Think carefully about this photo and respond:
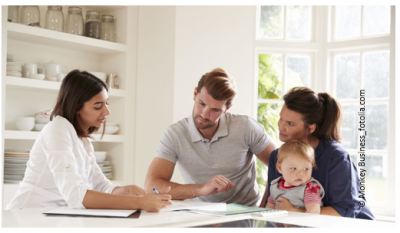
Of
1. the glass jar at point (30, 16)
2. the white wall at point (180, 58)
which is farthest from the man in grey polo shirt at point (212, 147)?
the glass jar at point (30, 16)

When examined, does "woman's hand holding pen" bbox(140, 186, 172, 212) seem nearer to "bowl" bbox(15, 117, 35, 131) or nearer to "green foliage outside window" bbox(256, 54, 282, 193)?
"bowl" bbox(15, 117, 35, 131)

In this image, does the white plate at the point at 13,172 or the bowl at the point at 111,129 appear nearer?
the white plate at the point at 13,172

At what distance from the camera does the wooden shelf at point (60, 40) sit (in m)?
3.48

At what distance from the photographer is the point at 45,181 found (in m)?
1.99

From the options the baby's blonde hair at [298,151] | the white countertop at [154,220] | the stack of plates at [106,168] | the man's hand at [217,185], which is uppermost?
the baby's blonde hair at [298,151]

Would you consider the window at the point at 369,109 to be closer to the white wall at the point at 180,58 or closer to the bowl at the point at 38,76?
the white wall at the point at 180,58

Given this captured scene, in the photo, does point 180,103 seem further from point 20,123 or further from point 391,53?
point 391,53

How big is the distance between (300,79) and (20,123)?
2550 mm

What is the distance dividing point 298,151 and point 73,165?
1001 millimetres

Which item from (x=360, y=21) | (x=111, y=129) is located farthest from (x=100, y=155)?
(x=360, y=21)

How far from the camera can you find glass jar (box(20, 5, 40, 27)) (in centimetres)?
358

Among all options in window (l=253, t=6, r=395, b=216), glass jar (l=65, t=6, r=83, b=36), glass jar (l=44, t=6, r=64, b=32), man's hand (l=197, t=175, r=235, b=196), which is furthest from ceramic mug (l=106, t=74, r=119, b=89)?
man's hand (l=197, t=175, r=235, b=196)

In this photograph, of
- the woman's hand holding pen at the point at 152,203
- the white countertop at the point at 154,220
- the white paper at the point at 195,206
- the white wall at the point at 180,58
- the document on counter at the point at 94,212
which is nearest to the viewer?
the white countertop at the point at 154,220

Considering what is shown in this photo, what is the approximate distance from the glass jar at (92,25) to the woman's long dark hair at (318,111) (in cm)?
237
